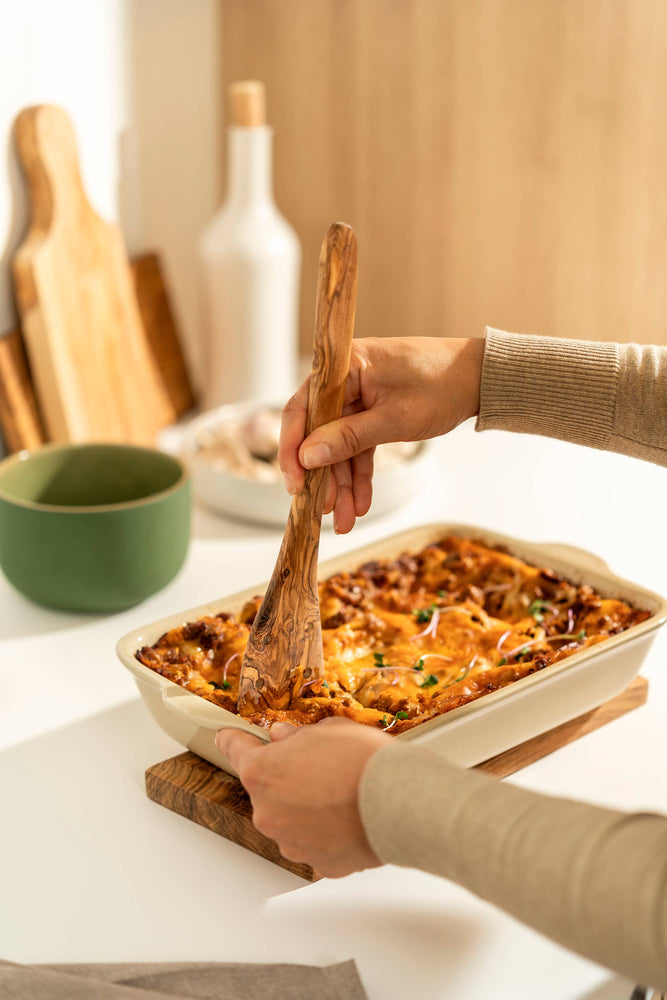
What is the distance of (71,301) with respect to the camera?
4.50 feet

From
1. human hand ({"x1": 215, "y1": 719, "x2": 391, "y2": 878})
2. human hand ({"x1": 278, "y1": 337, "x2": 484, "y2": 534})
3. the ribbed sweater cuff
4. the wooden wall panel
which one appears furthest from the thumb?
the wooden wall panel

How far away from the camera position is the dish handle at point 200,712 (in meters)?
0.74

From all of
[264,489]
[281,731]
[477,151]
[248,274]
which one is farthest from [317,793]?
[477,151]

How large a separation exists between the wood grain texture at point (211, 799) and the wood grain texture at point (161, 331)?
0.88m

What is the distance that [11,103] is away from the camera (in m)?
1.32

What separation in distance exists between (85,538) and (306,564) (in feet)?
0.91

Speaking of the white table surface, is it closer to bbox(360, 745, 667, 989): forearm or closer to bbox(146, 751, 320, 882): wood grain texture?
bbox(146, 751, 320, 882): wood grain texture

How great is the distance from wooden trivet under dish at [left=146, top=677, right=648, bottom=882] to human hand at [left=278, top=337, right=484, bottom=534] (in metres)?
0.22

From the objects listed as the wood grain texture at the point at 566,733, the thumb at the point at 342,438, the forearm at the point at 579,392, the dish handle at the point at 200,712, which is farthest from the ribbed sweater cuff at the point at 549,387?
the dish handle at the point at 200,712

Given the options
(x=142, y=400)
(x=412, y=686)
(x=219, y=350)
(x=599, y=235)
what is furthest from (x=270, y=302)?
(x=412, y=686)

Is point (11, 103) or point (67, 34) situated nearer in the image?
point (11, 103)

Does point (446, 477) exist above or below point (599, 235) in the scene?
below

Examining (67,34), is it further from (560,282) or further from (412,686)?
(412,686)

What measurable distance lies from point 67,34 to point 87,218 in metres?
0.24
